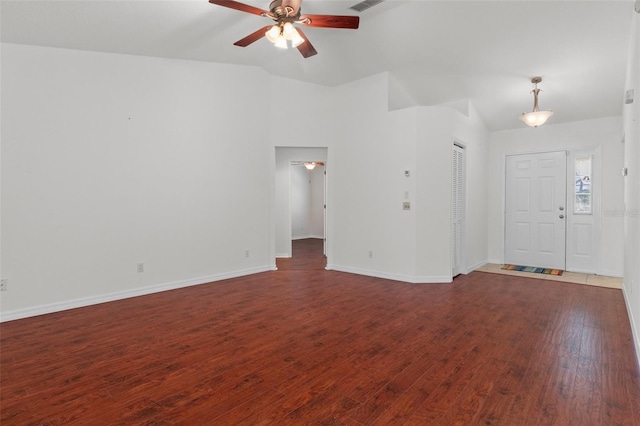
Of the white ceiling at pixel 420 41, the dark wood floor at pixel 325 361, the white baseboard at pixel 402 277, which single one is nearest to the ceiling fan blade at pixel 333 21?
the white ceiling at pixel 420 41

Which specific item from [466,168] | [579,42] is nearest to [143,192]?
[466,168]

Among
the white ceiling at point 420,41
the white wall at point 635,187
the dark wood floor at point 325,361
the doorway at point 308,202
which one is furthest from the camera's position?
the doorway at point 308,202

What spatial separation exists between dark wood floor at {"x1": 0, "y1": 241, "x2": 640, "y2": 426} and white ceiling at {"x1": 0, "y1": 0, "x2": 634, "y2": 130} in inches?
122

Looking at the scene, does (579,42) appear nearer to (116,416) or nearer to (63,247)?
(116,416)

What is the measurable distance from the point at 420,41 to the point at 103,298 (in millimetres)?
5231

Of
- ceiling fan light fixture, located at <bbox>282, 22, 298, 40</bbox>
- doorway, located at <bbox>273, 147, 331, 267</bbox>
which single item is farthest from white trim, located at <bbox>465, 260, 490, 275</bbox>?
ceiling fan light fixture, located at <bbox>282, 22, 298, 40</bbox>

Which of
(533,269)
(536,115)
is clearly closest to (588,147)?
Answer: (536,115)

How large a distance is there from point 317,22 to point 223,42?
1.89 m

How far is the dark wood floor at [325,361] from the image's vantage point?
2006 millimetres

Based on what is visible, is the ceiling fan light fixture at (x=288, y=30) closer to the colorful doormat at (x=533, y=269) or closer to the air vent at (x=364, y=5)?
the air vent at (x=364, y=5)

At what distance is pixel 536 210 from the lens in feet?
21.1

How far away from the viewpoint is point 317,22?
10.4 ft

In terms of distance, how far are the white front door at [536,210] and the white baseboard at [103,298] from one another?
17.7ft

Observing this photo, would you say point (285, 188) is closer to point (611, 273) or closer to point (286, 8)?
point (286, 8)
